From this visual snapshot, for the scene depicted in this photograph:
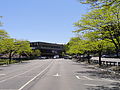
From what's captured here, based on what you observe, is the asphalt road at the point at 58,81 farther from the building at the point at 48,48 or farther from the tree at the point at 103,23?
the building at the point at 48,48

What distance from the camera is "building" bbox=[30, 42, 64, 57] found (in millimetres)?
117463

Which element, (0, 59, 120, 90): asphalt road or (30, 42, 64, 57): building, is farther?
(30, 42, 64, 57): building

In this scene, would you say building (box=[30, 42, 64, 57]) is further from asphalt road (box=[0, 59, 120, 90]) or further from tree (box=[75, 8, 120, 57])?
asphalt road (box=[0, 59, 120, 90])

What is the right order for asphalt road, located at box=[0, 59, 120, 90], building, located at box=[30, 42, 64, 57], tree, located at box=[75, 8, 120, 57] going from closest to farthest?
1. asphalt road, located at box=[0, 59, 120, 90]
2. tree, located at box=[75, 8, 120, 57]
3. building, located at box=[30, 42, 64, 57]

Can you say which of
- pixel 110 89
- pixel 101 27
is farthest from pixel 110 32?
pixel 110 89

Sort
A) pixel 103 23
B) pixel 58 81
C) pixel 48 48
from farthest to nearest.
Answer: pixel 48 48 → pixel 103 23 → pixel 58 81

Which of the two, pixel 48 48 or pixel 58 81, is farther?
pixel 48 48

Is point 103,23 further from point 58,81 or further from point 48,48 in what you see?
point 48,48

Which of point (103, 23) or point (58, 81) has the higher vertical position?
point (103, 23)

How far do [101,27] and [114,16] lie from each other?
192 centimetres

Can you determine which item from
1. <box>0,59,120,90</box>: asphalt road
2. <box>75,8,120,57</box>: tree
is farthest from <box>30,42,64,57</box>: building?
<box>0,59,120,90</box>: asphalt road

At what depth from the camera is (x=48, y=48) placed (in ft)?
408

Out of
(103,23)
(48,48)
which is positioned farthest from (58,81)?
(48,48)

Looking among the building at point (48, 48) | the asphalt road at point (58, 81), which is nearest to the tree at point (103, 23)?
the asphalt road at point (58, 81)
